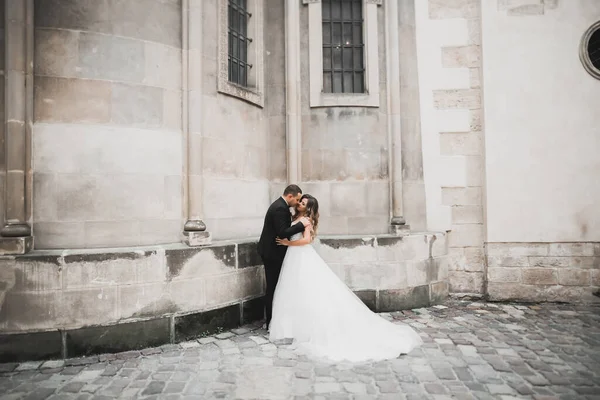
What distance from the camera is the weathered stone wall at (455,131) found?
7.23 metres

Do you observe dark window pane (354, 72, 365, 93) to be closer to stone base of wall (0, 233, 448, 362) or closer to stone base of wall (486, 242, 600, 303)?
stone base of wall (0, 233, 448, 362)

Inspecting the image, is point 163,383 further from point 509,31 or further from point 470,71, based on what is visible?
point 509,31

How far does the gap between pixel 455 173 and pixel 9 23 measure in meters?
7.01

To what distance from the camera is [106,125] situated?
501 centimetres

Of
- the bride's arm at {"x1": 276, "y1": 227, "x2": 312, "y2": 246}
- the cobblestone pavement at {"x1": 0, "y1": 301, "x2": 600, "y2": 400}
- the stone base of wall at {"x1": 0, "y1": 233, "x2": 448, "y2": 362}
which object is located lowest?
the cobblestone pavement at {"x1": 0, "y1": 301, "x2": 600, "y2": 400}

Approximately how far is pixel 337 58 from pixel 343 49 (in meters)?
0.20

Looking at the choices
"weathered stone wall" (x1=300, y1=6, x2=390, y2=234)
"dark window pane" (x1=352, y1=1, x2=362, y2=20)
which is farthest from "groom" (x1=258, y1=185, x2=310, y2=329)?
"dark window pane" (x1=352, y1=1, x2=362, y2=20)

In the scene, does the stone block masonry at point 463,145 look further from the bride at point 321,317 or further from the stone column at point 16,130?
the stone column at point 16,130

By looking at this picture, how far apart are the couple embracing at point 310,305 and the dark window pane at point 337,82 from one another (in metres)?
2.54

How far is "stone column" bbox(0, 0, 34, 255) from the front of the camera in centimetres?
448

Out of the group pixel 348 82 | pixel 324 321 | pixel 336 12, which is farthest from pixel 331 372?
pixel 336 12

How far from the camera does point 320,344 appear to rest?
4.74 metres

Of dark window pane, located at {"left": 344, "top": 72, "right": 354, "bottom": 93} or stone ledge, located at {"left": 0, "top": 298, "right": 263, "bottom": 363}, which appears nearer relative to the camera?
stone ledge, located at {"left": 0, "top": 298, "right": 263, "bottom": 363}

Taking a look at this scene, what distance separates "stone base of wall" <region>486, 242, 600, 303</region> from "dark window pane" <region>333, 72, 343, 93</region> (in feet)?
13.1
